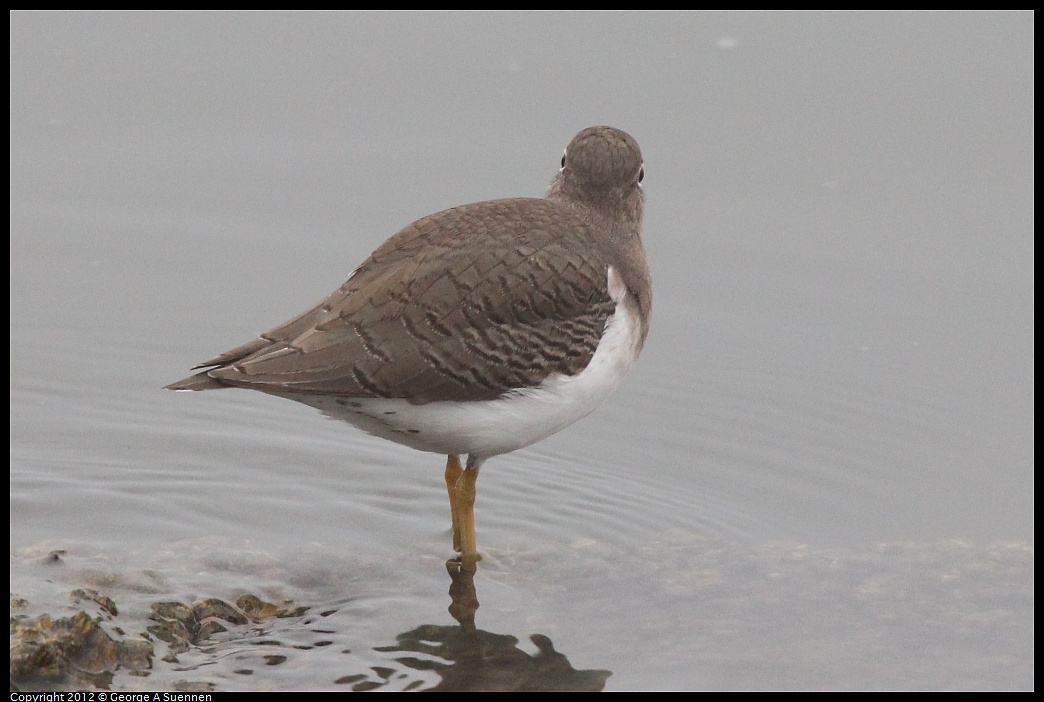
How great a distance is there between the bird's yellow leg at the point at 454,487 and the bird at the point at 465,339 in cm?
57

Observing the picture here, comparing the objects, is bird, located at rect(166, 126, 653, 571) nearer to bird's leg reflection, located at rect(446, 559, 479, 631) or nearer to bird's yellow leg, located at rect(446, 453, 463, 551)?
bird's yellow leg, located at rect(446, 453, 463, 551)

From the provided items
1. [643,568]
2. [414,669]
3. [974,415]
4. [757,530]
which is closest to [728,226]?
[974,415]

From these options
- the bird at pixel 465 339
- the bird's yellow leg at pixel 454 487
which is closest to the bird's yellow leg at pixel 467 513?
the bird's yellow leg at pixel 454 487

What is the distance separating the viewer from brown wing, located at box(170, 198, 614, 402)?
28.4 feet

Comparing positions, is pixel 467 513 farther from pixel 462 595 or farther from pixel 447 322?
pixel 447 322

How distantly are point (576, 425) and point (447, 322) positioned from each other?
3.99 m

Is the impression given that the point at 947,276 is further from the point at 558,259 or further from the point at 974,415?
the point at 558,259

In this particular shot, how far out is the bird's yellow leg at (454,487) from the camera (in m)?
9.98

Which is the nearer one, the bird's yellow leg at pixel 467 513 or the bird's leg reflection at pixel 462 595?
the bird's leg reflection at pixel 462 595

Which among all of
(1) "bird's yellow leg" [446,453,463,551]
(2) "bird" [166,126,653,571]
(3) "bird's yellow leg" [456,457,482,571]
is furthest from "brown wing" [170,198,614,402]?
(1) "bird's yellow leg" [446,453,463,551]

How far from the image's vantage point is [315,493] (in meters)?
10.8

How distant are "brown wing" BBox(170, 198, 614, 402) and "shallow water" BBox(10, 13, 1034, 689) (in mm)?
1342

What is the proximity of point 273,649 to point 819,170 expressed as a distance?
932 centimetres

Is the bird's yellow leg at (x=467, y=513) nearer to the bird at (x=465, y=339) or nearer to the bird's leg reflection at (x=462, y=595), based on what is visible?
the bird's leg reflection at (x=462, y=595)
